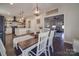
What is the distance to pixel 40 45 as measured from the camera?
2303 millimetres

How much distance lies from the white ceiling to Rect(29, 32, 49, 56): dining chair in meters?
0.50

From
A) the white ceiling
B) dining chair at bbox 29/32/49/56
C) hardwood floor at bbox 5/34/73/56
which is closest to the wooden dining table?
dining chair at bbox 29/32/49/56

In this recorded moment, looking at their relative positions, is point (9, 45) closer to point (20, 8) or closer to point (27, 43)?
point (27, 43)

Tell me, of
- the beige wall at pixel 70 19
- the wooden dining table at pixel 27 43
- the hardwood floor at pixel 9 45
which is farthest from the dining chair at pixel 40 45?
the hardwood floor at pixel 9 45

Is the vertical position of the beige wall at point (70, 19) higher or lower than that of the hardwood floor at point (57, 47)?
higher

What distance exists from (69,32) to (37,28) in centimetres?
65

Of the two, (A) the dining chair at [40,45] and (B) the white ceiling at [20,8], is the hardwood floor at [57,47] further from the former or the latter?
(B) the white ceiling at [20,8]

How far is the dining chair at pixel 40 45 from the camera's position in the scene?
2.29m

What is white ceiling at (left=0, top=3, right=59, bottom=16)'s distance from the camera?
2199 mm

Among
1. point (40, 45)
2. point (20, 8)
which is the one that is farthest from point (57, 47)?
point (20, 8)

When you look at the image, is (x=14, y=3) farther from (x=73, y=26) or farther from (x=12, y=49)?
(x=73, y=26)

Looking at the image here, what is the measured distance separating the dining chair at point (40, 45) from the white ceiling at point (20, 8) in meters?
0.50

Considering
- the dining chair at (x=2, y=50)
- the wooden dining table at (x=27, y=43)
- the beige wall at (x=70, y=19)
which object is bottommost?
the dining chair at (x=2, y=50)

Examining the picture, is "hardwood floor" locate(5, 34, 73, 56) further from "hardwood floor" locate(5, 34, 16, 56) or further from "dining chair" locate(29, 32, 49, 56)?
"dining chair" locate(29, 32, 49, 56)
